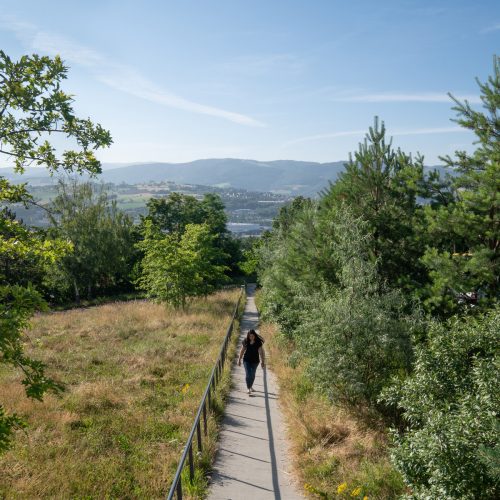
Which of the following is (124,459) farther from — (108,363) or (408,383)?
(108,363)

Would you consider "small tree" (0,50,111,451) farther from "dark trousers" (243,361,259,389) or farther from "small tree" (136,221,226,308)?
"small tree" (136,221,226,308)

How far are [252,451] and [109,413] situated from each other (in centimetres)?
398

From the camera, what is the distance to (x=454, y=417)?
18.8 feet

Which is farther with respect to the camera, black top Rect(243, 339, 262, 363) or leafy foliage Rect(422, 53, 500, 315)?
black top Rect(243, 339, 262, 363)

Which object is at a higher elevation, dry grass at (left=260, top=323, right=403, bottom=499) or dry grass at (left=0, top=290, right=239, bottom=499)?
dry grass at (left=260, top=323, right=403, bottom=499)

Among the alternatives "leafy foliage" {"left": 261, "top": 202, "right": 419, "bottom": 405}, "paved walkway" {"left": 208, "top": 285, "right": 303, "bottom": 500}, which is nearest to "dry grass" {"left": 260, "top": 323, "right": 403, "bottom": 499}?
"paved walkway" {"left": 208, "top": 285, "right": 303, "bottom": 500}

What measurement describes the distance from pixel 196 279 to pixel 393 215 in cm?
1552

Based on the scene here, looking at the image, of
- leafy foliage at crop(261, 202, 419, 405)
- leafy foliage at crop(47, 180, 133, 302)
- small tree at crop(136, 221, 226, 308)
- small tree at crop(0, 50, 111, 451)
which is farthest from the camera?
leafy foliage at crop(47, 180, 133, 302)

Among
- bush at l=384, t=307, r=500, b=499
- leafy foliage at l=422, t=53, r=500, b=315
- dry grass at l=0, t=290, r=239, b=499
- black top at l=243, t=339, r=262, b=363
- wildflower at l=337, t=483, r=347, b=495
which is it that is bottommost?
dry grass at l=0, t=290, r=239, b=499

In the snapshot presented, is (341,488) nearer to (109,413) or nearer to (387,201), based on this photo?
(109,413)

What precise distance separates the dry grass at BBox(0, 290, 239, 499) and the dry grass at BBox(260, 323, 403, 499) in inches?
95.3

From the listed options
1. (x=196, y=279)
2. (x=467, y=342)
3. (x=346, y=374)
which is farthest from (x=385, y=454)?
(x=196, y=279)

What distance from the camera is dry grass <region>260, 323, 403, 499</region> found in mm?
7156

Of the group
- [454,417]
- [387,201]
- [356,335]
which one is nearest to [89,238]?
[387,201]
